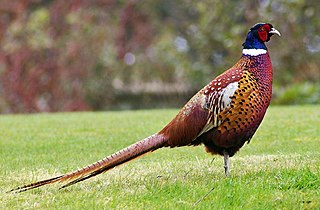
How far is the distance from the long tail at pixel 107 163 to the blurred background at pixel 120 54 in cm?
1196

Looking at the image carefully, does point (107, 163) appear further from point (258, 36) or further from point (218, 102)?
point (258, 36)

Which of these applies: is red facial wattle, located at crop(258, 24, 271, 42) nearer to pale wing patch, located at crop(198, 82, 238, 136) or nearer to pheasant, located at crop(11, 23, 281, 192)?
pheasant, located at crop(11, 23, 281, 192)

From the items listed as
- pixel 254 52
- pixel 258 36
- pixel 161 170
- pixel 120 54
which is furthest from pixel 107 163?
pixel 120 54

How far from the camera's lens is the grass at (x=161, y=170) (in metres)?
5.25

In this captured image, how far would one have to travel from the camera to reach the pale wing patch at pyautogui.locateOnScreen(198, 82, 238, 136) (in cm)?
589

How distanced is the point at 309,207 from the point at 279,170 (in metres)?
1.07

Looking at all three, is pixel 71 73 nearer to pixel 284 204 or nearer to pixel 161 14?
pixel 161 14

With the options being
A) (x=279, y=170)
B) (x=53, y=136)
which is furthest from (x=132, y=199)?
(x=53, y=136)

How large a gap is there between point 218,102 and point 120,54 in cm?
1523

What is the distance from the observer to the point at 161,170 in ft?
21.5

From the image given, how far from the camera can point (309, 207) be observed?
5.11m

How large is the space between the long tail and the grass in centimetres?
11

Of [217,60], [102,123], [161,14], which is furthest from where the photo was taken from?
[161,14]

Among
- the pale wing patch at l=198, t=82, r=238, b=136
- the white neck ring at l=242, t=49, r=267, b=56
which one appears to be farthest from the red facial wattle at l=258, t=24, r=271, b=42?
the pale wing patch at l=198, t=82, r=238, b=136
